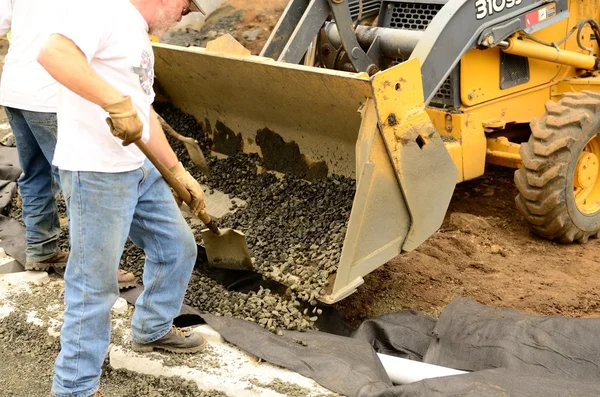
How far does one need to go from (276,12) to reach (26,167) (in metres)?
6.93

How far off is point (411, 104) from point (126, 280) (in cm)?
179

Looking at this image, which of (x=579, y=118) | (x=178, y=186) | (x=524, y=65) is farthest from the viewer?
(x=524, y=65)

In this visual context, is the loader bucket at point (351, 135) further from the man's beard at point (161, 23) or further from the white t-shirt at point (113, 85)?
the white t-shirt at point (113, 85)

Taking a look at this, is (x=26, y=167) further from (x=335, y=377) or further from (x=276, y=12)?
(x=276, y=12)

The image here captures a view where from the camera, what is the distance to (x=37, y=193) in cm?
407

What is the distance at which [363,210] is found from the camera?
11.4 feet

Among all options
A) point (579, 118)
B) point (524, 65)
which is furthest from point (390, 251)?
point (524, 65)

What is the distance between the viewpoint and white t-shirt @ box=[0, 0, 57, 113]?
3586 mm

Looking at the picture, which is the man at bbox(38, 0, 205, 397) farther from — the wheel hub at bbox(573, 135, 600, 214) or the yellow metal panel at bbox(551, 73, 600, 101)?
the yellow metal panel at bbox(551, 73, 600, 101)

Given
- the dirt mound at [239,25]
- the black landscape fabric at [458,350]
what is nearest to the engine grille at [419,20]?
the black landscape fabric at [458,350]

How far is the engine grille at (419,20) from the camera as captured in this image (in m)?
4.64

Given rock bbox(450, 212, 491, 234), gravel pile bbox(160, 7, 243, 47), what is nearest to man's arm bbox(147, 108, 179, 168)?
rock bbox(450, 212, 491, 234)

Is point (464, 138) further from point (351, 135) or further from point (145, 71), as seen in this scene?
point (145, 71)

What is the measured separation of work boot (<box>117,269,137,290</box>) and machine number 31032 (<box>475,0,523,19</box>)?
247 centimetres
